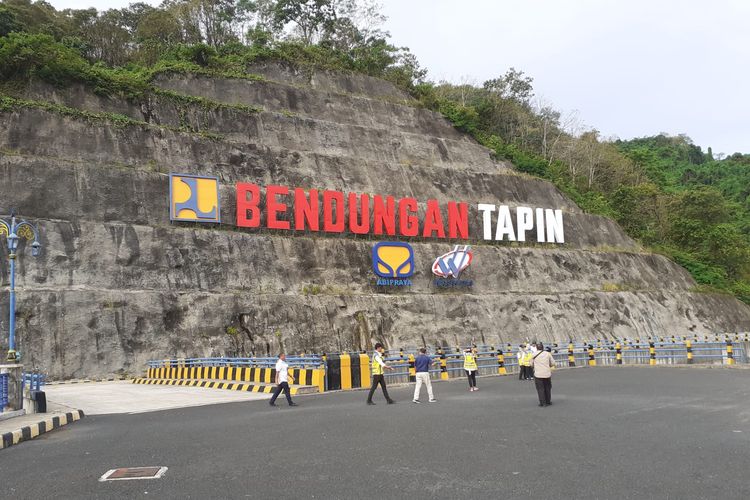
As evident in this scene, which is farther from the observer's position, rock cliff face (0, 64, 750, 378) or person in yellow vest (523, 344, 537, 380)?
rock cliff face (0, 64, 750, 378)

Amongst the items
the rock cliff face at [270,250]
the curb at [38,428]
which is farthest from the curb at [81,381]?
the curb at [38,428]

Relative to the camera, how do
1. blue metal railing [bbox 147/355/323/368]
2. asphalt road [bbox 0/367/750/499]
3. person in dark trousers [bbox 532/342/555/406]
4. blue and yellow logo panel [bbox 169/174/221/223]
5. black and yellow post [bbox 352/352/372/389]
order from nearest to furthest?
asphalt road [bbox 0/367/750/499] → person in dark trousers [bbox 532/342/555/406] → black and yellow post [bbox 352/352/372/389] → blue metal railing [bbox 147/355/323/368] → blue and yellow logo panel [bbox 169/174/221/223]

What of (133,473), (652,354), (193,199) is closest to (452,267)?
(652,354)

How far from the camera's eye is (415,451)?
26.7 feet

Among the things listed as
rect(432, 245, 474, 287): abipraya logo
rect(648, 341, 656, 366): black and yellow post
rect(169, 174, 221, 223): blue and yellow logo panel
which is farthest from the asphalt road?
rect(432, 245, 474, 287): abipraya logo

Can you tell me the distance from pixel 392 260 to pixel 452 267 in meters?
3.76

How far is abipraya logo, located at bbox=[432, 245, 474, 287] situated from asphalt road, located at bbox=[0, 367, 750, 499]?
796 inches

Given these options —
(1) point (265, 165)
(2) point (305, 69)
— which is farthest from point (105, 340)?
(2) point (305, 69)

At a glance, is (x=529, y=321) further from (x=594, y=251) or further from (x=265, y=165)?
(x=265, y=165)

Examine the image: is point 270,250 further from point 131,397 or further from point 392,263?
point 131,397

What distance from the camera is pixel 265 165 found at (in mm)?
33875

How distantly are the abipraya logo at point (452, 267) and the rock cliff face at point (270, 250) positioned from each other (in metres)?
0.54

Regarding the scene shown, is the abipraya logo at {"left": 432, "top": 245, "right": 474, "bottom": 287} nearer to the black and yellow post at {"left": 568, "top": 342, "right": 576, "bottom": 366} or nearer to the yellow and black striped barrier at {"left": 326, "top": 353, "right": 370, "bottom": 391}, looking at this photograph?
the black and yellow post at {"left": 568, "top": 342, "right": 576, "bottom": 366}

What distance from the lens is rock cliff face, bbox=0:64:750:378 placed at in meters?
24.9
